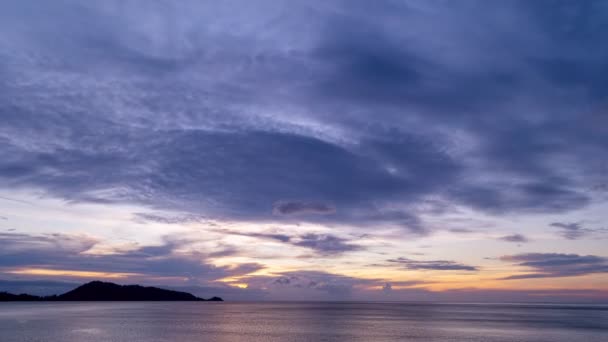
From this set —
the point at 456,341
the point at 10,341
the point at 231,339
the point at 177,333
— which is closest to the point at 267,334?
the point at 231,339

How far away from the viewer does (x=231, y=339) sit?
81938 mm

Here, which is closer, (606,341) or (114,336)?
(606,341)

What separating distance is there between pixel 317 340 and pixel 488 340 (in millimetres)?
29989

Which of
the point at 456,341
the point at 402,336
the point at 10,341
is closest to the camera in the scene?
the point at 10,341

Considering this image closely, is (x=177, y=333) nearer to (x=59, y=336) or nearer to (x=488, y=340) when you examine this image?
(x=59, y=336)

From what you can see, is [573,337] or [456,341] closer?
[456,341]

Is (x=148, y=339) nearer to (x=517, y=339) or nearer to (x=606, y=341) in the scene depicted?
(x=517, y=339)

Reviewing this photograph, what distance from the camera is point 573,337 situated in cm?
8838

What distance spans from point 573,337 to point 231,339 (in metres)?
63.4

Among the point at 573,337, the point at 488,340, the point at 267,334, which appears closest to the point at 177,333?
the point at 267,334

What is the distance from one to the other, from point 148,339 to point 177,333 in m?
11.9

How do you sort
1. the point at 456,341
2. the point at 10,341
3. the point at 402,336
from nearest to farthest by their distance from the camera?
the point at 10,341 → the point at 456,341 → the point at 402,336

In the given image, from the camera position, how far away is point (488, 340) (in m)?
82.0

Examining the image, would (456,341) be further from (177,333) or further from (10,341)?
(10,341)
